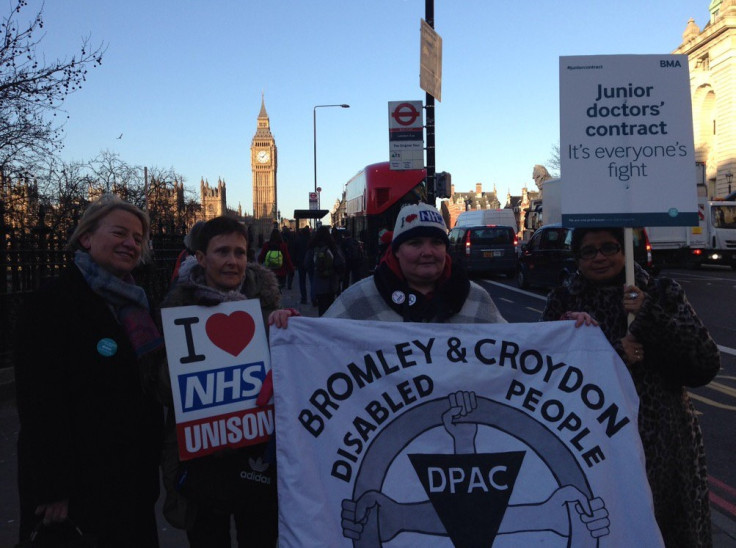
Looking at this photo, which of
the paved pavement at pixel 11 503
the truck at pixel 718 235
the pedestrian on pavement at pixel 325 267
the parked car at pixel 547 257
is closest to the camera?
the paved pavement at pixel 11 503

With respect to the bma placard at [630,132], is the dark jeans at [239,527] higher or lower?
lower

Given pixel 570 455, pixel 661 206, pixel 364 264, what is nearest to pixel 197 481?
pixel 570 455

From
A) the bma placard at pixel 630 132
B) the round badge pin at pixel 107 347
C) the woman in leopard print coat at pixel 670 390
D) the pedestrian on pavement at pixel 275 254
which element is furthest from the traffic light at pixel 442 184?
the round badge pin at pixel 107 347

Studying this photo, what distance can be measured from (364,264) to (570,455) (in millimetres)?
14932

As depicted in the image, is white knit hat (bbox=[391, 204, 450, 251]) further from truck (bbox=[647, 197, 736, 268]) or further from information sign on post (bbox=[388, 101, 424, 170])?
truck (bbox=[647, 197, 736, 268])

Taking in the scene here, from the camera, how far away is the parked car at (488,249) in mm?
24344

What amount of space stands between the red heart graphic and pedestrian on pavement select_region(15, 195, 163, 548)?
21 centimetres

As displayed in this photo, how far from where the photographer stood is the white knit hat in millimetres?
2916

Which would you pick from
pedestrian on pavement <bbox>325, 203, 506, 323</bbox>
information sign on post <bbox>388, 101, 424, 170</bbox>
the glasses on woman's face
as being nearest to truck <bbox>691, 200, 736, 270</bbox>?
information sign on post <bbox>388, 101, 424, 170</bbox>

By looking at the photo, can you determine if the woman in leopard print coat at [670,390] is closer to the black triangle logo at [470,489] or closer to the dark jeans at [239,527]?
the black triangle logo at [470,489]

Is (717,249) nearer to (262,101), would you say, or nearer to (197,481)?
(197,481)

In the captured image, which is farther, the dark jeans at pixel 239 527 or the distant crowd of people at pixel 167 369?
the dark jeans at pixel 239 527

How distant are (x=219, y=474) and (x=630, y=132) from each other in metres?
2.42

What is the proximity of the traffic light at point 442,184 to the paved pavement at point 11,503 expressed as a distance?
28.4ft
